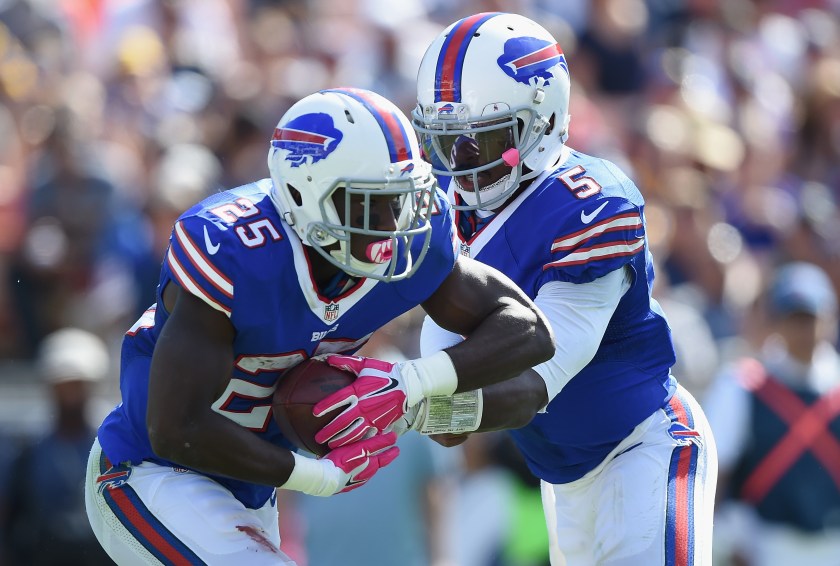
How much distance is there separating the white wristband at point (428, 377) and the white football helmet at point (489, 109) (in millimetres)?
701

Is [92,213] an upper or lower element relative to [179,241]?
lower

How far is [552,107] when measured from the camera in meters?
4.86

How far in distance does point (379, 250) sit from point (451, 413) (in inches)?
21.6

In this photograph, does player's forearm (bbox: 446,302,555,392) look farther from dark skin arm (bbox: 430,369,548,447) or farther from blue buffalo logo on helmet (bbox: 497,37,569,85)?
blue buffalo logo on helmet (bbox: 497,37,569,85)

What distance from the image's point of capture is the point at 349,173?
13.5 ft

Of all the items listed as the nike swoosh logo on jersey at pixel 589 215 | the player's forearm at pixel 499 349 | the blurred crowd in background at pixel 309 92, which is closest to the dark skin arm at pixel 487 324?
the player's forearm at pixel 499 349

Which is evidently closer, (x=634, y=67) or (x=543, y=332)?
(x=543, y=332)

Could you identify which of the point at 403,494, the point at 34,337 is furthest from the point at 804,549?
the point at 34,337

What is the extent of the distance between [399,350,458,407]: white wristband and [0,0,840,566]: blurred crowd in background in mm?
2382

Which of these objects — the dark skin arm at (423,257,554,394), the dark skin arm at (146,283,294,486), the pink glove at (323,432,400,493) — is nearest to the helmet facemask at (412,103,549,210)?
the dark skin arm at (423,257,554,394)

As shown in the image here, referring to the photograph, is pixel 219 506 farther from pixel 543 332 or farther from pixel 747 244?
pixel 747 244

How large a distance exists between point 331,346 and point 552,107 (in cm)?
117

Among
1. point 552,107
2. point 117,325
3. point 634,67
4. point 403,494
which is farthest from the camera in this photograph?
point 634,67

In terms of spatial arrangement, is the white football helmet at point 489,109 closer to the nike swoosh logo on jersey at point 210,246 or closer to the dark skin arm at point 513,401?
the dark skin arm at point 513,401
